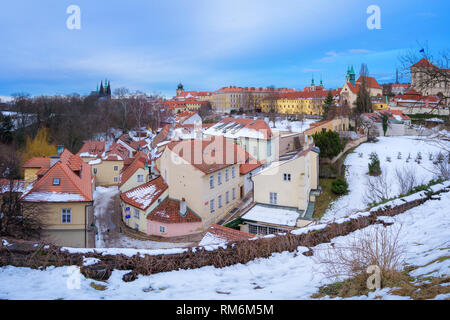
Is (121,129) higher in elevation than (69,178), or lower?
higher

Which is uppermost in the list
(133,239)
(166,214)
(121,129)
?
(121,129)

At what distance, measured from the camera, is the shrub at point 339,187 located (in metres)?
23.7

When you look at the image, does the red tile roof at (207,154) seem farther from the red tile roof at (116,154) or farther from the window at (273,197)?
the red tile roof at (116,154)

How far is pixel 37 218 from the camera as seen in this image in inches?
582

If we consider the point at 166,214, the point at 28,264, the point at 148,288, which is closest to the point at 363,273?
the point at 148,288

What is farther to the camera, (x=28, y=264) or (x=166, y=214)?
(x=166, y=214)

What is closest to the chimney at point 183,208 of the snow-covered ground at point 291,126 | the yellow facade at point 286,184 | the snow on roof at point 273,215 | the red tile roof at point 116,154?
the snow on roof at point 273,215

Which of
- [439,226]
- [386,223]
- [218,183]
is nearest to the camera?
[439,226]

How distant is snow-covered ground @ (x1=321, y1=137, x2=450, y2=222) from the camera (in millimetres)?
20972

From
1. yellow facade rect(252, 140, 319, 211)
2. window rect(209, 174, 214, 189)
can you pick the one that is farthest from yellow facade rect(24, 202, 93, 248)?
yellow facade rect(252, 140, 319, 211)

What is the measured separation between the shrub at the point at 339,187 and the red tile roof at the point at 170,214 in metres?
11.1

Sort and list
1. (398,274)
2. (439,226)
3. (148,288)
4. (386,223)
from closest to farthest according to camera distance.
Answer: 1. (398,274)
2. (148,288)
3. (439,226)
4. (386,223)

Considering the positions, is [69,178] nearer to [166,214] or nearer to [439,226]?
[166,214]
